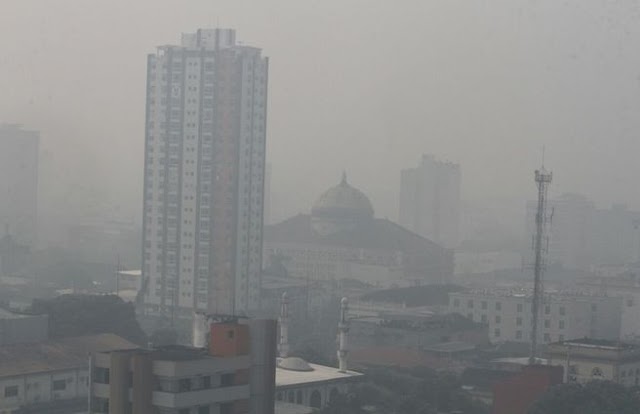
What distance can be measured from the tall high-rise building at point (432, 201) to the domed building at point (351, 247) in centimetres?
163

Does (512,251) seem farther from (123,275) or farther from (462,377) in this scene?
(462,377)

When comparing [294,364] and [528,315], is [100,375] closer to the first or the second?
[294,364]

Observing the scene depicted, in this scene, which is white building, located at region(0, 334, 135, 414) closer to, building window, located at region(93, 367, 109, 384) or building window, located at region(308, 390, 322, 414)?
building window, located at region(308, 390, 322, 414)

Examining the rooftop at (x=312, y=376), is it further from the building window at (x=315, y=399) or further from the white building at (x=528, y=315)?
the white building at (x=528, y=315)

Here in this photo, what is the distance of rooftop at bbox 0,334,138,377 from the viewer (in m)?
12.0

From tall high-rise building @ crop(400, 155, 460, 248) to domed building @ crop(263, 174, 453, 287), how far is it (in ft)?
5.35

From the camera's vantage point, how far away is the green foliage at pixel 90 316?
1491 cm

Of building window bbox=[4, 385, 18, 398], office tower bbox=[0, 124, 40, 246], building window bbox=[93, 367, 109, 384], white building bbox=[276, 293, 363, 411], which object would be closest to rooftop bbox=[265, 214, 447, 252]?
office tower bbox=[0, 124, 40, 246]

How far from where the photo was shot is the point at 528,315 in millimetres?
19438

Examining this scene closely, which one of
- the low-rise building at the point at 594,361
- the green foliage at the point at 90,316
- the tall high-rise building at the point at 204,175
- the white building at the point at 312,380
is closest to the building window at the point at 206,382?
the white building at the point at 312,380

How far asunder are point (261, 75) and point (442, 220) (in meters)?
13.5

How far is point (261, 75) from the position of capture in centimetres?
2044

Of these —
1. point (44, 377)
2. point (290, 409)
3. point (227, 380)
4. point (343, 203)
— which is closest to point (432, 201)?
point (343, 203)

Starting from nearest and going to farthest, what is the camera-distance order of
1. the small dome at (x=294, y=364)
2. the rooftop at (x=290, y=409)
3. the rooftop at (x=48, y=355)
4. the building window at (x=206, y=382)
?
the building window at (x=206, y=382)
the rooftop at (x=290, y=409)
the rooftop at (x=48, y=355)
the small dome at (x=294, y=364)
